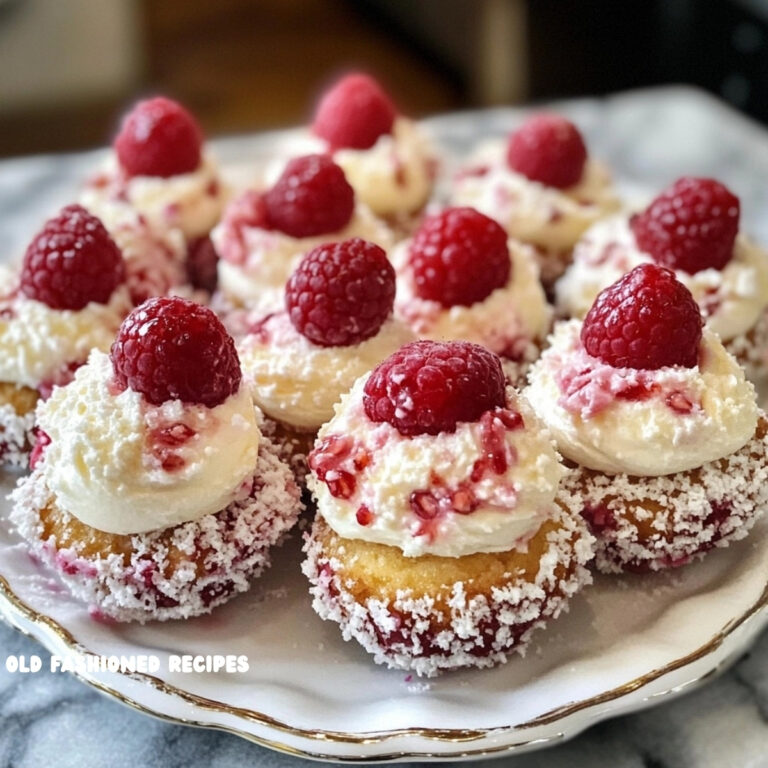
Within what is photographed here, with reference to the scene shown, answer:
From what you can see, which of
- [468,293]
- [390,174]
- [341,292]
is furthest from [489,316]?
[390,174]

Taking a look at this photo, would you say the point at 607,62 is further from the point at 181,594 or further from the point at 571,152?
the point at 181,594

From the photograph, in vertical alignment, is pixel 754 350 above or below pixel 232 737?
above

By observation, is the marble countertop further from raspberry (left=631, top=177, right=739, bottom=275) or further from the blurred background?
the blurred background

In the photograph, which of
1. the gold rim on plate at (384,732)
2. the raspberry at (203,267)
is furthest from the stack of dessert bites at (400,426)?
the raspberry at (203,267)

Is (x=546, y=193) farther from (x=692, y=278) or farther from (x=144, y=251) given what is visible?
(x=144, y=251)

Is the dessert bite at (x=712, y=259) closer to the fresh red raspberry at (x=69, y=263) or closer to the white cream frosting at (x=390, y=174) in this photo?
the white cream frosting at (x=390, y=174)

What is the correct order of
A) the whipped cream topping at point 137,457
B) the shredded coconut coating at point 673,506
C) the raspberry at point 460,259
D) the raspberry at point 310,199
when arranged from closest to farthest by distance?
the whipped cream topping at point 137,457 < the shredded coconut coating at point 673,506 < the raspberry at point 460,259 < the raspberry at point 310,199
